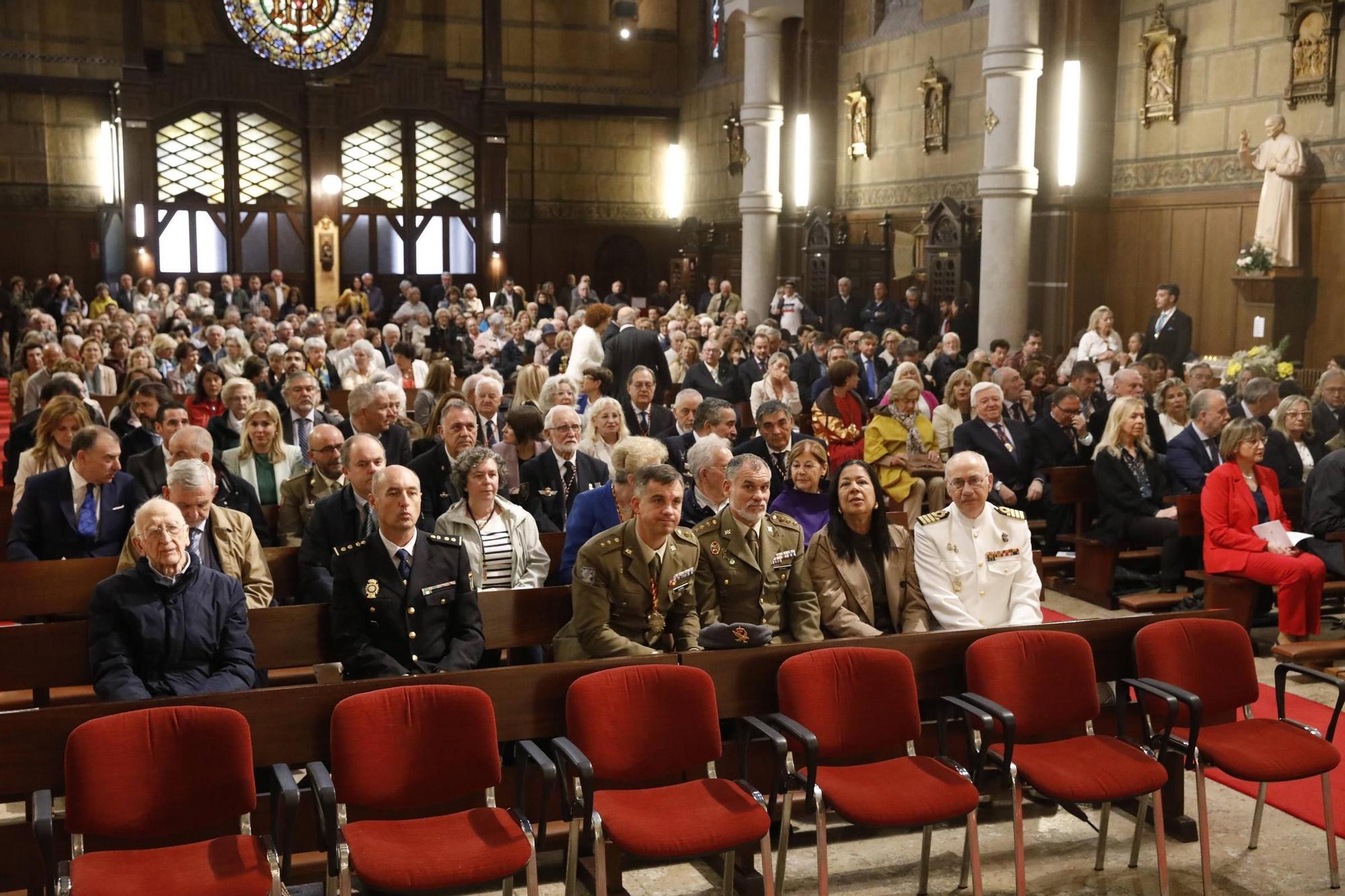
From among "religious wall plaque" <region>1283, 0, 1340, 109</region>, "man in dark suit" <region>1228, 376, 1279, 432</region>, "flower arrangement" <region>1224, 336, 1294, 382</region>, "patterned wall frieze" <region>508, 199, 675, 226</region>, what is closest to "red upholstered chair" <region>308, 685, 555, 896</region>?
"man in dark suit" <region>1228, 376, 1279, 432</region>

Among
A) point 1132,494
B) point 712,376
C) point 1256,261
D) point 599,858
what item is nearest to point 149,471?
point 599,858

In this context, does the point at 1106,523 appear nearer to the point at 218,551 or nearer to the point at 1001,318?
the point at 218,551

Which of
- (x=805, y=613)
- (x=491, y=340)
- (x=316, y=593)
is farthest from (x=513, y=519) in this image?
(x=491, y=340)

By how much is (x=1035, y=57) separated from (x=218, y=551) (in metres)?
11.3

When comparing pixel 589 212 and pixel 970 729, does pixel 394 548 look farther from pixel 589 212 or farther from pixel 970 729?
pixel 589 212

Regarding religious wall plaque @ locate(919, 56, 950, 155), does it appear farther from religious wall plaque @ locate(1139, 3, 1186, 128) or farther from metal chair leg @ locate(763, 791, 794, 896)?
metal chair leg @ locate(763, 791, 794, 896)

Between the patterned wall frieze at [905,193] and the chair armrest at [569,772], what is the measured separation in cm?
1392

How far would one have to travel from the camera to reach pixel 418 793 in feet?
13.1

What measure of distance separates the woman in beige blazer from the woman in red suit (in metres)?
2.43

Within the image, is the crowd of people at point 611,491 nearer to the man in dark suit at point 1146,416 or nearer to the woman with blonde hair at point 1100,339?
the man in dark suit at point 1146,416

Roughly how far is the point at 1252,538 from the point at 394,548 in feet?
14.7

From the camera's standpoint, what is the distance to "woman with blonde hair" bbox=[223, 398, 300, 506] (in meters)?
6.61

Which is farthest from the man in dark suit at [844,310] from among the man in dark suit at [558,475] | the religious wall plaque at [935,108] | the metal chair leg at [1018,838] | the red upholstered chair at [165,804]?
the red upholstered chair at [165,804]

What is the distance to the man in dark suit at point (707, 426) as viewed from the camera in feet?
23.4
